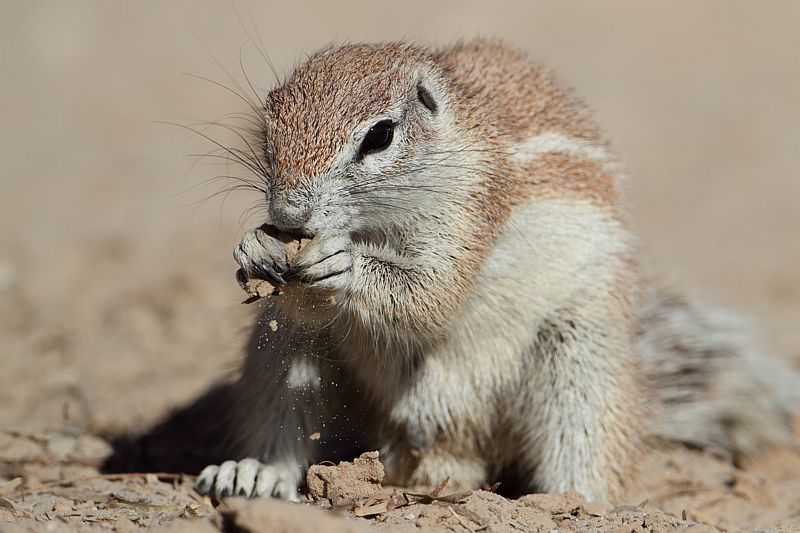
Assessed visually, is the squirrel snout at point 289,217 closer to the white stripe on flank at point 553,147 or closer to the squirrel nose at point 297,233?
the squirrel nose at point 297,233

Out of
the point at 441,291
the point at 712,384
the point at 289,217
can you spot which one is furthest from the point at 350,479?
the point at 712,384

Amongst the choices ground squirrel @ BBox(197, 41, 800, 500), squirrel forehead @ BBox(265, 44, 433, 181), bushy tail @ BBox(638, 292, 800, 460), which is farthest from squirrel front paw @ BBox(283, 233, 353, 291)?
bushy tail @ BBox(638, 292, 800, 460)

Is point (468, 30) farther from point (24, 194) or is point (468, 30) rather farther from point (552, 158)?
point (552, 158)

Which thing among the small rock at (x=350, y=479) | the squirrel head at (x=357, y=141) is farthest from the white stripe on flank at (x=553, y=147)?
the small rock at (x=350, y=479)

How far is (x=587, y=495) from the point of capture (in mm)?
4195

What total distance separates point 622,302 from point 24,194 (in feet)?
21.1

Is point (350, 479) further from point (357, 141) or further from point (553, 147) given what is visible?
point (553, 147)

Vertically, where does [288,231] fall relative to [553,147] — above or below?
below

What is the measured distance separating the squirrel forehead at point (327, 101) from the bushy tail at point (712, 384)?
82.2 inches

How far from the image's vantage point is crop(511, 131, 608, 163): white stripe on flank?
4348 millimetres

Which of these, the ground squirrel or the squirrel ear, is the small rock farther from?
the squirrel ear

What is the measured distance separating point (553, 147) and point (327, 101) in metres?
1.26

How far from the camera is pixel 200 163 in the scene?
9.76 meters

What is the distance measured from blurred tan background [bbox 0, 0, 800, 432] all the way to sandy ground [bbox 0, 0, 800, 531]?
26 millimetres
